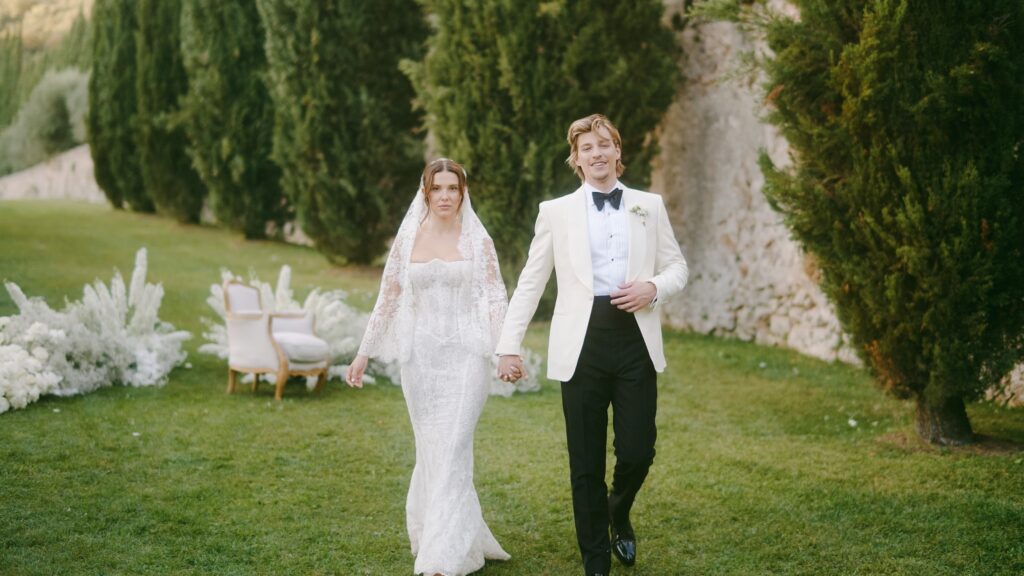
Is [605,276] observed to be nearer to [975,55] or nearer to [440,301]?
[440,301]

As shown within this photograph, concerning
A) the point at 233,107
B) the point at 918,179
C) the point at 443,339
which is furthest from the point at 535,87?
the point at 233,107

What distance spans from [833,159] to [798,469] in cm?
207

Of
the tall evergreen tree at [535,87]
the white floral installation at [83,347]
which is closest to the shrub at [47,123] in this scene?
the tall evergreen tree at [535,87]

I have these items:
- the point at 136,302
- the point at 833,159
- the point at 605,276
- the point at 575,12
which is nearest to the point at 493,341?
the point at 605,276

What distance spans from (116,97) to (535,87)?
14.5 metres

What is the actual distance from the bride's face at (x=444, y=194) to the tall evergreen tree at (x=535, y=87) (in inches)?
268

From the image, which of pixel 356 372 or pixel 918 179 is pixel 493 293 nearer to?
pixel 356 372

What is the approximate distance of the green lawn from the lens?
15.2 feet

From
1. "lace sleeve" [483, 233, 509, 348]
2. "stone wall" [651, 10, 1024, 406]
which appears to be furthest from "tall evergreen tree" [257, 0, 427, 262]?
"lace sleeve" [483, 233, 509, 348]

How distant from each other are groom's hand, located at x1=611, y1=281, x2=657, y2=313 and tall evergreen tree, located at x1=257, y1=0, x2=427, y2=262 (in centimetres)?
1194

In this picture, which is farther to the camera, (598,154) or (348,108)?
(348,108)

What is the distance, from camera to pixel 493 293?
4590 millimetres

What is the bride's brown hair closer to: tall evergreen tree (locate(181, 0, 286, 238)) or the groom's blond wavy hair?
the groom's blond wavy hair

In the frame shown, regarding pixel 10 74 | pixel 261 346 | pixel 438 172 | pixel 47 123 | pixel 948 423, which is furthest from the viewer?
pixel 47 123
